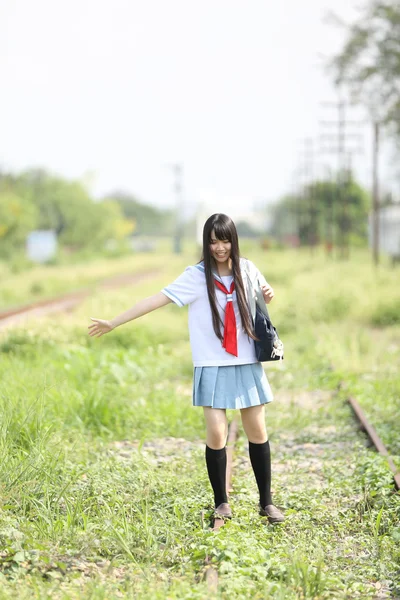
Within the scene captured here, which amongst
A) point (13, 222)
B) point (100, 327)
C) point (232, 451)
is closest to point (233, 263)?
point (100, 327)

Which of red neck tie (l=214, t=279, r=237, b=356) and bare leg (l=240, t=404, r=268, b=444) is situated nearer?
red neck tie (l=214, t=279, r=237, b=356)

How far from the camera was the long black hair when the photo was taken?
194 inches

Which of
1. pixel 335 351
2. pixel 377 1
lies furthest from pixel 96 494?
pixel 377 1

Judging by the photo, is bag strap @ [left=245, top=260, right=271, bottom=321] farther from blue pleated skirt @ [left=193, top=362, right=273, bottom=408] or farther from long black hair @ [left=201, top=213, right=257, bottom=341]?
blue pleated skirt @ [left=193, top=362, right=273, bottom=408]

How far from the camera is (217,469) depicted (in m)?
5.14

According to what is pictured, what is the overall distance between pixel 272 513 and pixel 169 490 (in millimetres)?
872

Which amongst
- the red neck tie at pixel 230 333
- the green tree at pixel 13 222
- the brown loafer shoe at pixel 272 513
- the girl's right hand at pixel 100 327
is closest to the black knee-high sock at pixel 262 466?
the brown loafer shoe at pixel 272 513

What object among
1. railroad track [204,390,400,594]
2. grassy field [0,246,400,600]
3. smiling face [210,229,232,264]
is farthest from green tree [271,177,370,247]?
smiling face [210,229,232,264]

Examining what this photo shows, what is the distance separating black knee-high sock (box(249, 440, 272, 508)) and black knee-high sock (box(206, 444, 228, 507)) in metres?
0.19

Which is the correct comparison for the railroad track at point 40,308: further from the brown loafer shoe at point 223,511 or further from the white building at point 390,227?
the white building at point 390,227

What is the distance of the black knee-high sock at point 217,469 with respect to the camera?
16.8 feet

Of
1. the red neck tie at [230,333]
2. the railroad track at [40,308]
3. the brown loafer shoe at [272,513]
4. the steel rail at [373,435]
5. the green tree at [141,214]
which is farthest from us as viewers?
the green tree at [141,214]

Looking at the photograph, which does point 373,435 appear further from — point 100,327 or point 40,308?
point 40,308

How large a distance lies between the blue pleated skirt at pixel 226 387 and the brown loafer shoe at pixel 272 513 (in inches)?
27.3
